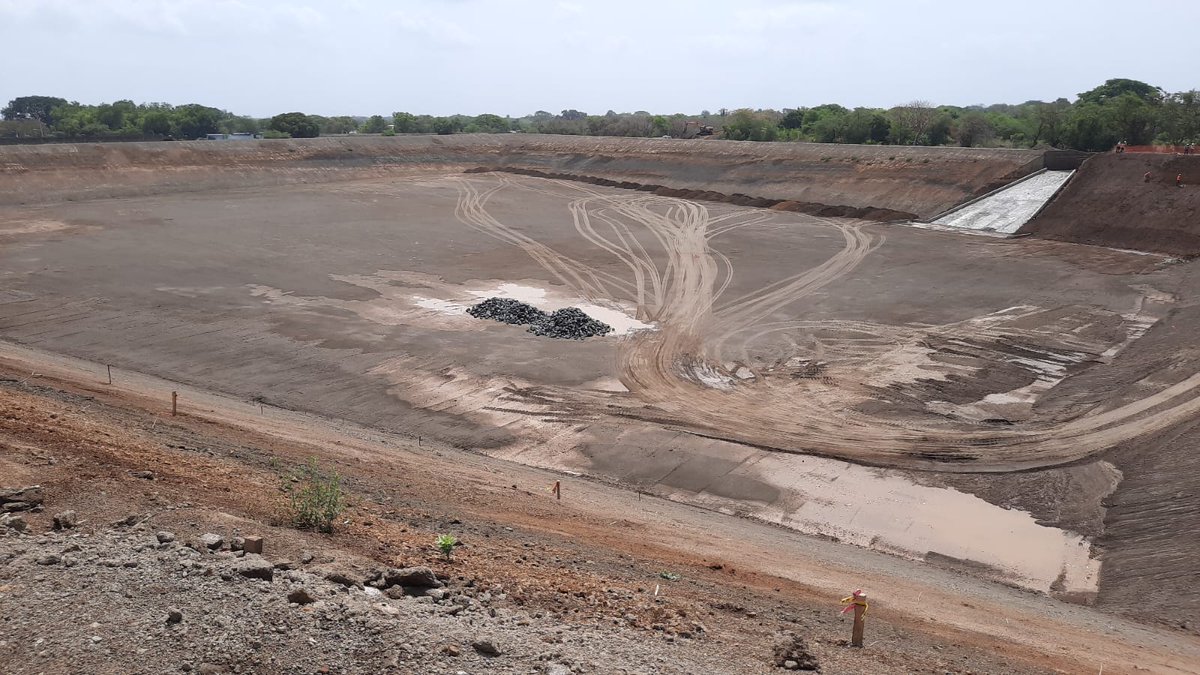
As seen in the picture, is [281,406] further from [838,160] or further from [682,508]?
[838,160]

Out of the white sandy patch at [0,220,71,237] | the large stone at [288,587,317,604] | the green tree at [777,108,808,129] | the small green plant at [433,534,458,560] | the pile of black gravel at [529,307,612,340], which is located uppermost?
the green tree at [777,108,808,129]

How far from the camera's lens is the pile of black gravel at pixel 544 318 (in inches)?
1059

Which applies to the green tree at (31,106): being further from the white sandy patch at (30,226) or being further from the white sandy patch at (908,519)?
the white sandy patch at (908,519)

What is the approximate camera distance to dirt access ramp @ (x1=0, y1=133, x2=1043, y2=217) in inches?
1998

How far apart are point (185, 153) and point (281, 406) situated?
50667 millimetres

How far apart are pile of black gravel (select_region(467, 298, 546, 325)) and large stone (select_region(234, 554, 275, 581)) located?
2023 centimetres

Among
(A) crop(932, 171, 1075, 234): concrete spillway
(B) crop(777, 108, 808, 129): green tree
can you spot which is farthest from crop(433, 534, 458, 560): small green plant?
(B) crop(777, 108, 808, 129): green tree

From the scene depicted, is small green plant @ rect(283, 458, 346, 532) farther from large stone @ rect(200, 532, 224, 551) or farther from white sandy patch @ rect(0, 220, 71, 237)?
white sandy patch @ rect(0, 220, 71, 237)

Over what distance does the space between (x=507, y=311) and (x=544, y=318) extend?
149cm

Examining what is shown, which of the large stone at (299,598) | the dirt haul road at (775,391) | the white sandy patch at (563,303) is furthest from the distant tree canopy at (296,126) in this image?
the large stone at (299,598)

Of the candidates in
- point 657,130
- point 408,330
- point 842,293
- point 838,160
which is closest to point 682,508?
point 408,330

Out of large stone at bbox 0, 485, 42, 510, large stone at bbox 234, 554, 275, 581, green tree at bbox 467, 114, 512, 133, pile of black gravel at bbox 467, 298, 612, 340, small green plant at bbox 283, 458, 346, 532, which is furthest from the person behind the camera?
green tree at bbox 467, 114, 512, 133

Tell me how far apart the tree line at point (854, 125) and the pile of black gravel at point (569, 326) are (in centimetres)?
4141

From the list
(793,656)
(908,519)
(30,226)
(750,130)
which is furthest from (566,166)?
(793,656)
